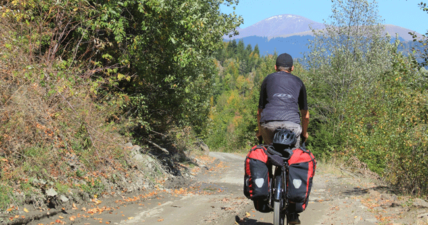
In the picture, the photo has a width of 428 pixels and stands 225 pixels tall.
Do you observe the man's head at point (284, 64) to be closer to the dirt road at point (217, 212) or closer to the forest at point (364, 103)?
the dirt road at point (217, 212)

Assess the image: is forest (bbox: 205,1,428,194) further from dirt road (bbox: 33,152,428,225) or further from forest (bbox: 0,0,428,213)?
dirt road (bbox: 33,152,428,225)

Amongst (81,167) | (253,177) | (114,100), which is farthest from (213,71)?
(253,177)

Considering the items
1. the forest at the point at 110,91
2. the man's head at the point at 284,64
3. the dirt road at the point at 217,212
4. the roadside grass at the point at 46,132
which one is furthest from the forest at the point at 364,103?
the roadside grass at the point at 46,132

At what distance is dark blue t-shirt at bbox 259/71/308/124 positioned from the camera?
449cm

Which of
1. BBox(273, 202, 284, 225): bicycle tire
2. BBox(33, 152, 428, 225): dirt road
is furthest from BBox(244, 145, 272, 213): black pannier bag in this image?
BBox(33, 152, 428, 225): dirt road

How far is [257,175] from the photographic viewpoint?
168 inches

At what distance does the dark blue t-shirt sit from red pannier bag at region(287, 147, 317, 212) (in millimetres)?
459

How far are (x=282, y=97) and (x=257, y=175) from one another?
98cm

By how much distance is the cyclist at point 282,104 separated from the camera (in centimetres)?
445

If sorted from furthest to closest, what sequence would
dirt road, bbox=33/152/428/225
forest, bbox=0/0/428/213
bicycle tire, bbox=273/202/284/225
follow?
forest, bbox=0/0/428/213 → dirt road, bbox=33/152/428/225 → bicycle tire, bbox=273/202/284/225

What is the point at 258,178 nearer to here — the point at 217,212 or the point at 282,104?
the point at 282,104

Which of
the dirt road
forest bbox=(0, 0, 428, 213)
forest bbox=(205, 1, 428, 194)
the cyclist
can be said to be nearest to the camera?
the cyclist

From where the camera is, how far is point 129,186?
9.12 m

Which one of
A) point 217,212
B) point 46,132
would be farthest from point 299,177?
point 46,132
